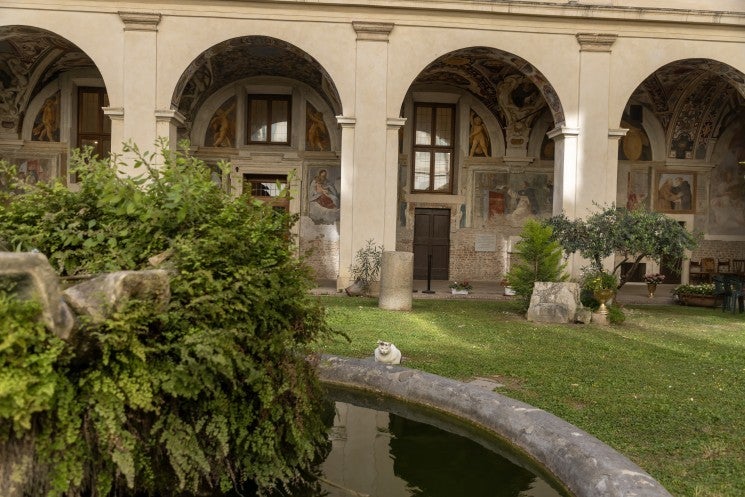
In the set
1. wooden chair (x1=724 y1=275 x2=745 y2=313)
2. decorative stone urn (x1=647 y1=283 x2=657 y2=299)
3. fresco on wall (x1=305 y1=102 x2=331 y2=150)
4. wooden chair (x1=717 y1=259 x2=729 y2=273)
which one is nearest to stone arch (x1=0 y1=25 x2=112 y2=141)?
fresco on wall (x1=305 y1=102 x2=331 y2=150)

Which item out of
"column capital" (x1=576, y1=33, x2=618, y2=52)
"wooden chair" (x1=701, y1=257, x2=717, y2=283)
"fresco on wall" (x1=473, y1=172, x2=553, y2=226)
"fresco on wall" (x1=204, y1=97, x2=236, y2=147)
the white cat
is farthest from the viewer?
"fresco on wall" (x1=473, y1=172, x2=553, y2=226)

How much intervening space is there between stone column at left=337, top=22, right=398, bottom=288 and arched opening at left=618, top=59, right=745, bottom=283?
306 inches

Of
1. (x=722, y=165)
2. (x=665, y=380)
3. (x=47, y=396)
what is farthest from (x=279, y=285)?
(x=722, y=165)

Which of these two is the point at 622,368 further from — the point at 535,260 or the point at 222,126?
the point at 222,126

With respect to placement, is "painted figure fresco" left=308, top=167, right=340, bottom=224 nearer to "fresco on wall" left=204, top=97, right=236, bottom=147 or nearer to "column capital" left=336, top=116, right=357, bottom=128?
"fresco on wall" left=204, top=97, right=236, bottom=147

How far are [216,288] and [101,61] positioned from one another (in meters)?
11.9

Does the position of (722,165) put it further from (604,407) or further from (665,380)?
(604,407)

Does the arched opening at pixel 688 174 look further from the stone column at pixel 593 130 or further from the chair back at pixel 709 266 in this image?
the stone column at pixel 593 130

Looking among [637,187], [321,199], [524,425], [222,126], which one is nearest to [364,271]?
[321,199]

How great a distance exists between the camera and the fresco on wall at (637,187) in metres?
17.5

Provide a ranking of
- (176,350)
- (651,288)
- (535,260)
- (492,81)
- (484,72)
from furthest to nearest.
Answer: (492,81), (484,72), (651,288), (535,260), (176,350)

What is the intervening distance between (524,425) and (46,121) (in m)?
16.3

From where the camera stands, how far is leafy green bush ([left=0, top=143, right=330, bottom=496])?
93.6 inches

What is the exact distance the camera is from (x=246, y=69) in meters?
16.3
